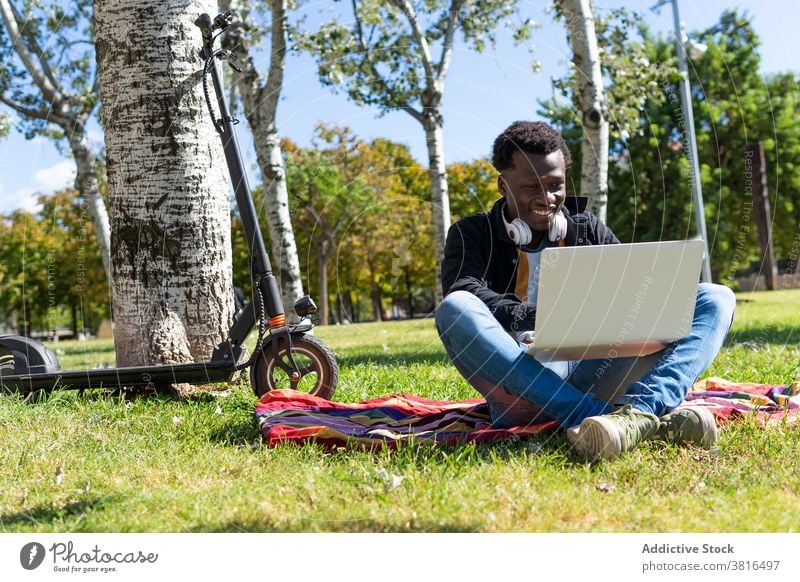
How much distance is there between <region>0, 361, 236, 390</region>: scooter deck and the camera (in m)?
4.60

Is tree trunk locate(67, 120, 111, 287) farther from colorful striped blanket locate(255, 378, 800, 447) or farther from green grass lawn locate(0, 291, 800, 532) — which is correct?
colorful striped blanket locate(255, 378, 800, 447)

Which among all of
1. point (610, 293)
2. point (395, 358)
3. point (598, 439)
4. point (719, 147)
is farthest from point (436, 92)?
point (719, 147)

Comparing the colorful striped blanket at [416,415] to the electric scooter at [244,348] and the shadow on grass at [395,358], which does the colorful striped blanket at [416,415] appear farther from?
the shadow on grass at [395,358]

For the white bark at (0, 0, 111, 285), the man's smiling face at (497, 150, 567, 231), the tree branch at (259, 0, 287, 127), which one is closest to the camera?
the man's smiling face at (497, 150, 567, 231)

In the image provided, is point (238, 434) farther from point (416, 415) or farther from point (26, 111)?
point (26, 111)

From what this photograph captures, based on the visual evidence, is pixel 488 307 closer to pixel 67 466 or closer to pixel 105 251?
pixel 67 466

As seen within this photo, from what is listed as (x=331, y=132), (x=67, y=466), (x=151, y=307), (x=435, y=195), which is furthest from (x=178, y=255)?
(x=435, y=195)

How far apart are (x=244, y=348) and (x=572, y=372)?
2.01 meters

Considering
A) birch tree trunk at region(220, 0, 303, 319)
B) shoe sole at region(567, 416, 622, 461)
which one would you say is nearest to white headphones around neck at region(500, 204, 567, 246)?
shoe sole at region(567, 416, 622, 461)

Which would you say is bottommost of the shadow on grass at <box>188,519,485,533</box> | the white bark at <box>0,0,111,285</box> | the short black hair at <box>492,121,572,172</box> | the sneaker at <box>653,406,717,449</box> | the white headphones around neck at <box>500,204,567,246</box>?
the shadow on grass at <box>188,519,485,533</box>

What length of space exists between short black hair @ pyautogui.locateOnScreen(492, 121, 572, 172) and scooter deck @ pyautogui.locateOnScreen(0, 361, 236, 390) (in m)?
1.95

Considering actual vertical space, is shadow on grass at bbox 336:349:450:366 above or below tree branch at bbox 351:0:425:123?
below

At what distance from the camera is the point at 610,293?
9.97 feet

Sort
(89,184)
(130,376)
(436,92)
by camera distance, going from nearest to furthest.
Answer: (130,376), (436,92), (89,184)
